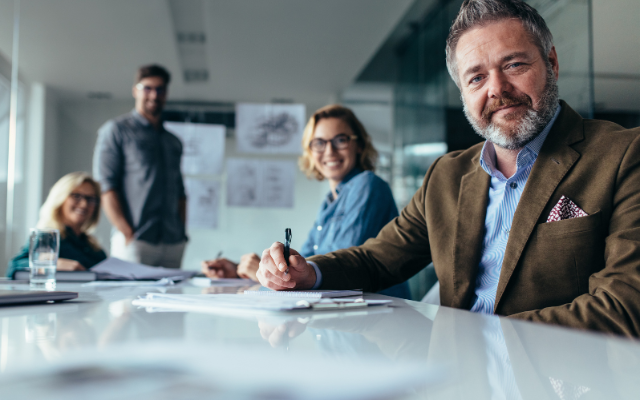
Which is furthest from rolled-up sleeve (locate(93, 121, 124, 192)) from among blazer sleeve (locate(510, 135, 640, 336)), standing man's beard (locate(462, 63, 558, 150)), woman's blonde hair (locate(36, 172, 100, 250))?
blazer sleeve (locate(510, 135, 640, 336))

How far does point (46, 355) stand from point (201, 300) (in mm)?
389

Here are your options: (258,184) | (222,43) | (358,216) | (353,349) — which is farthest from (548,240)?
(222,43)

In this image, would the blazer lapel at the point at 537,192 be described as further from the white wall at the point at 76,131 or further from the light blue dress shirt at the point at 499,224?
the white wall at the point at 76,131

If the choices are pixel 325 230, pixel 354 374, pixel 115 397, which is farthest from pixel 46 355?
pixel 325 230

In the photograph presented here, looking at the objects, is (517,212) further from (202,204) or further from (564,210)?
(202,204)

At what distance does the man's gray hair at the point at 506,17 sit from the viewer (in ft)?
3.87

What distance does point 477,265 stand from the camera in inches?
45.0

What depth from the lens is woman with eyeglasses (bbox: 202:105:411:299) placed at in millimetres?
1741

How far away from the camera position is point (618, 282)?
2.66 feet

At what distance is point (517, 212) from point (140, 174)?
2541mm

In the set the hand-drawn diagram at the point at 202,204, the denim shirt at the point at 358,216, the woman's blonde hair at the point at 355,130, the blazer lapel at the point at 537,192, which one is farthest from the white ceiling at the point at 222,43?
the blazer lapel at the point at 537,192

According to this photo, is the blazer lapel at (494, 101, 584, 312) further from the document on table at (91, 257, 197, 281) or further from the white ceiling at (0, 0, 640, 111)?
the white ceiling at (0, 0, 640, 111)

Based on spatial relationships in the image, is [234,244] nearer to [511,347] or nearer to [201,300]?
[201,300]

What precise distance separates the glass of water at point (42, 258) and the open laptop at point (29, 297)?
20.7 inches
